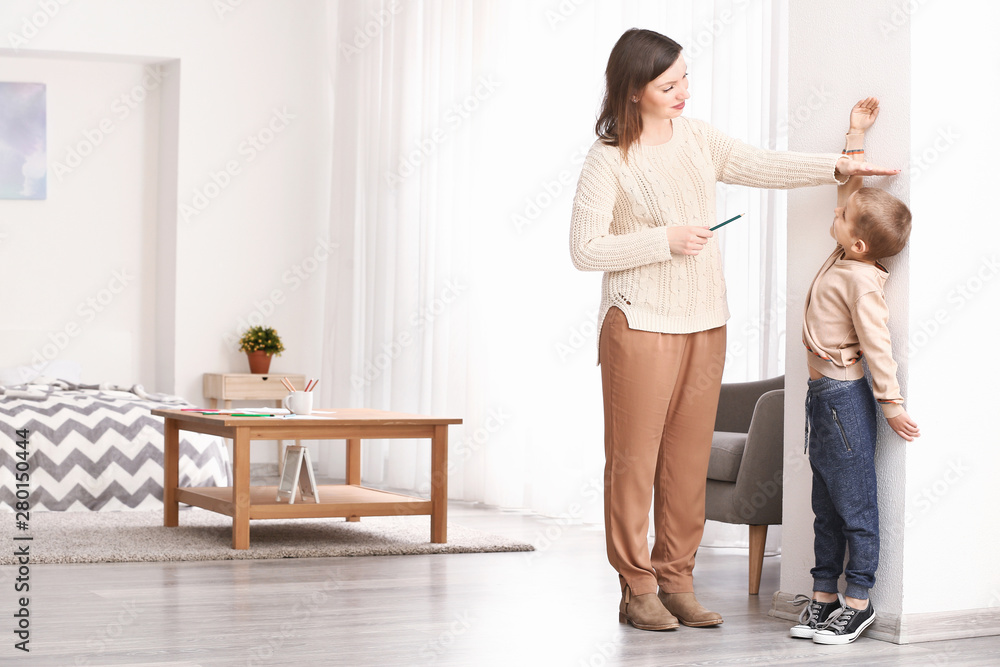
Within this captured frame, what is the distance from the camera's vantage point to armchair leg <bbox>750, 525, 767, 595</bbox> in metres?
3.09

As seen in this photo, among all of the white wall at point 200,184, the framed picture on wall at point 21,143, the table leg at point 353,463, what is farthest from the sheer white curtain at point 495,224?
the framed picture on wall at point 21,143

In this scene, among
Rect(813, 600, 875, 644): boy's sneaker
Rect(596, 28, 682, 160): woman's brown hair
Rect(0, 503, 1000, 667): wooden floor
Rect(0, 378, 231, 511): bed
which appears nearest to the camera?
Rect(0, 503, 1000, 667): wooden floor

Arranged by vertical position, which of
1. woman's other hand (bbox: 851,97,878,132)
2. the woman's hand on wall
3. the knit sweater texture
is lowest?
the knit sweater texture

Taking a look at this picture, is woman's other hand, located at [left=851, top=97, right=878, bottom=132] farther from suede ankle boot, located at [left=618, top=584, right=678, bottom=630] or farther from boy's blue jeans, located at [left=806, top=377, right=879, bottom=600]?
suede ankle boot, located at [left=618, top=584, right=678, bottom=630]

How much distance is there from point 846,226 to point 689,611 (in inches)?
37.0

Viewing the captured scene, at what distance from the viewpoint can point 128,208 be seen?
684cm

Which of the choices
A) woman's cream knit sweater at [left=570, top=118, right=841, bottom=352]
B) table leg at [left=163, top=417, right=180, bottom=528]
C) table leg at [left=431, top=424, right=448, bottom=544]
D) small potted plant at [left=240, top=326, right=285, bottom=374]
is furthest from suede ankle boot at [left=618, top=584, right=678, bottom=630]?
small potted plant at [left=240, top=326, right=285, bottom=374]

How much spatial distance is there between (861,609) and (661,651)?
48 cm

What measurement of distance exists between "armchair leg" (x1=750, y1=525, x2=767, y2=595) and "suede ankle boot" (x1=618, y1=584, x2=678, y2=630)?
2.01 feet

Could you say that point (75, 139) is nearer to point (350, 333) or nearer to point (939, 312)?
point (350, 333)

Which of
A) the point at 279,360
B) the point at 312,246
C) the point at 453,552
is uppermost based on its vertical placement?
the point at 312,246

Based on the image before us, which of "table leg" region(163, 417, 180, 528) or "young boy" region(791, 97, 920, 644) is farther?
"table leg" region(163, 417, 180, 528)

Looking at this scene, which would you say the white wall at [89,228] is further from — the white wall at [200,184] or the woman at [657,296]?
the woman at [657,296]

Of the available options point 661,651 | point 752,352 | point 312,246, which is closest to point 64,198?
point 312,246
